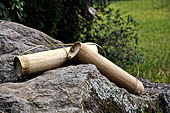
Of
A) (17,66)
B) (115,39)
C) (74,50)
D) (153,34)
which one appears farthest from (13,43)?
(153,34)

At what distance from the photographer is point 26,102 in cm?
208

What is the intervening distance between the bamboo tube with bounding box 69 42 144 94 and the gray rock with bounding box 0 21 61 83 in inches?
16.4

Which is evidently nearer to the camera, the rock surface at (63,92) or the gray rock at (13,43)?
the rock surface at (63,92)

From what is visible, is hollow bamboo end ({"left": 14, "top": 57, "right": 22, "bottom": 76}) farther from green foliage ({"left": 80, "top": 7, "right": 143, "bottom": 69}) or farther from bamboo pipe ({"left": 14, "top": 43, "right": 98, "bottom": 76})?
green foliage ({"left": 80, "top": 7, "right": 143, "bottom": 69})

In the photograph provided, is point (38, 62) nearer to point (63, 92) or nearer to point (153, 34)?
point (63, 92)

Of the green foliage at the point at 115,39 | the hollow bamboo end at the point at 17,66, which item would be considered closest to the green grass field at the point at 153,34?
the green foliage at the point at 115,39

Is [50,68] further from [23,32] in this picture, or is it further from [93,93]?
[23,32]

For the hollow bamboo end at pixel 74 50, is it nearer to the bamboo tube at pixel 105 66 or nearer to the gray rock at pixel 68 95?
the bamboo tube at pixel 105 66

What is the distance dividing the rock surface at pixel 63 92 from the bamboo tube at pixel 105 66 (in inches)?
5.1

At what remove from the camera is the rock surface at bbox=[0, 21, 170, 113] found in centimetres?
210

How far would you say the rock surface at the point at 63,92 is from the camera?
210 centimetres

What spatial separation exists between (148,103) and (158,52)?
14.3 feet

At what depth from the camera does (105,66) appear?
268 cm

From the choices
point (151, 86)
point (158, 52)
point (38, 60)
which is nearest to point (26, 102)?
point (38, 60)
